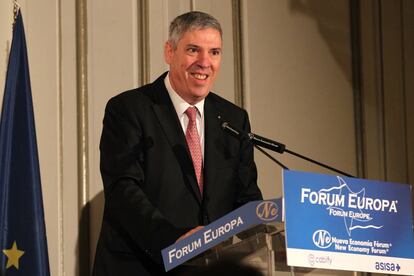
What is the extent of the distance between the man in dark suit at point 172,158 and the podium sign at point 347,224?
0.69 metres

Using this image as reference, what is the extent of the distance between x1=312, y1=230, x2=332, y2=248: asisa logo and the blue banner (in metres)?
0.14

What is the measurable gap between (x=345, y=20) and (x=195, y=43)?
2286 mm

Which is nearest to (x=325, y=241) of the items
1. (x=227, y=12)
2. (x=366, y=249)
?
(x=366, y=249)

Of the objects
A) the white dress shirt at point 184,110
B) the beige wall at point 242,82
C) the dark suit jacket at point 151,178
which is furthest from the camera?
the beige wall at point 242,82

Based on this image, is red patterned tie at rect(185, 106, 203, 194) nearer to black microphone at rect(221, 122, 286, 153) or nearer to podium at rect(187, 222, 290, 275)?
black microphone at rect(221, 122, 286, 153)

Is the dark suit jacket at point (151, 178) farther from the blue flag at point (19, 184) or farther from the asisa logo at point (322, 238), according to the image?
the asisa logo at point (322, 238)

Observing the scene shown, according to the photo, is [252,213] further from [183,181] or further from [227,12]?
[227,12]

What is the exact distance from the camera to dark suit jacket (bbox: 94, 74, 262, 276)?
11.5ft

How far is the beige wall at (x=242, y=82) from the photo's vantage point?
4523 millimetres

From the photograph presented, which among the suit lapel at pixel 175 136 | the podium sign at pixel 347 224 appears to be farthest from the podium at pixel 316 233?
the suit lapel at pixel 175 136

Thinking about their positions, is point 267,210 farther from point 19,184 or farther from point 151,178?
point 19,184

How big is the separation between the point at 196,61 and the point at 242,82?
1450 mm

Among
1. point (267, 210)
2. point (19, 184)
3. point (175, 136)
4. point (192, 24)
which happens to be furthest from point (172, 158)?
point (267, 210)

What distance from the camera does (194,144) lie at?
384 centimetres
